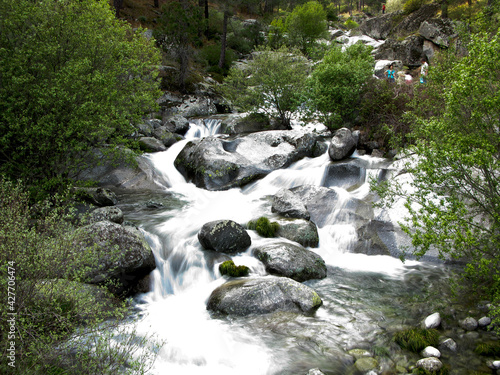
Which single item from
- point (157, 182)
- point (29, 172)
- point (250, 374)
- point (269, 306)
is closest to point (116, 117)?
point (29, 172)

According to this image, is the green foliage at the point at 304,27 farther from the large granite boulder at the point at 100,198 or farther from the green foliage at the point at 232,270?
the green foliage at the point at 232,270

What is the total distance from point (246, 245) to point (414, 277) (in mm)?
5603

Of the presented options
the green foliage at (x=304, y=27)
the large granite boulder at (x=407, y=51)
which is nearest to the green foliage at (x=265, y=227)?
the large granite boulder at (x=407, y=51)

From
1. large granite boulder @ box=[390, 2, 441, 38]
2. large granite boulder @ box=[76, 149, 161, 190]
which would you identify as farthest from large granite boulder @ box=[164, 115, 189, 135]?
large granite boulder @ box=[390, 2, 441, 38]

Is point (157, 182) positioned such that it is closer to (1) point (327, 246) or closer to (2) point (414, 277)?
(1) point (327, 246)

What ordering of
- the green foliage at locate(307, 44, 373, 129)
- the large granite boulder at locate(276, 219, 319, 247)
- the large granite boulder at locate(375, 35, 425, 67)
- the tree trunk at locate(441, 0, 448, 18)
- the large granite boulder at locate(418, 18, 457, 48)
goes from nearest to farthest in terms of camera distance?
the large granite boulder at locate(276, 219, 319, 247) → the green foliage at locate(307, 44, 373, 129) → the large granite boulder at locate(418, 18, 457, 48) → the large granite boulder at locate(375, 35, 425, 67) → the tree trunk at locate(441, 0, 448, 18)

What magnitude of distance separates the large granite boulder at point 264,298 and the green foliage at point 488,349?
362cm

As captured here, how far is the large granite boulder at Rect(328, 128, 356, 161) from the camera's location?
1853cm

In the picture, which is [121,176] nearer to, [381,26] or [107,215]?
[107,215]

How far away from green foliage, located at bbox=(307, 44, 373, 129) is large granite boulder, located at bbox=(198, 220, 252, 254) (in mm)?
12805

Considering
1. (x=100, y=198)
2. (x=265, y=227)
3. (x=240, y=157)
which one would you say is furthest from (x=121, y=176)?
(x=265, y=227)

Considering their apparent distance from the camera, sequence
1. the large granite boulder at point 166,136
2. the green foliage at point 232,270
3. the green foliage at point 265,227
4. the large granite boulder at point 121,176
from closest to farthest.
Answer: the green foliage at point 232,270
the green foliage at point 265,227
the large granite boulder at point 121,176
the large granite boulder at point 166,136

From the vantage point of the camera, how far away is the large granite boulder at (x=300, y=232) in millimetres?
12654

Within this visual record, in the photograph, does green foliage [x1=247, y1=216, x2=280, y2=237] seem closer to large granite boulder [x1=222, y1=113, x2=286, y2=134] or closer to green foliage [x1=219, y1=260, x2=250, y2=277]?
green foliage [x1=219, y1=260, x2=250, y2=277]
